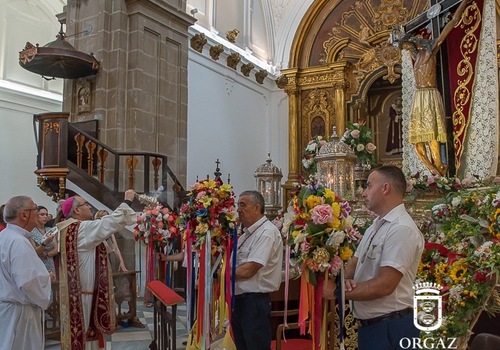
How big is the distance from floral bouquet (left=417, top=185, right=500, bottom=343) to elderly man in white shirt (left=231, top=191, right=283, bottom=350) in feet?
3.35

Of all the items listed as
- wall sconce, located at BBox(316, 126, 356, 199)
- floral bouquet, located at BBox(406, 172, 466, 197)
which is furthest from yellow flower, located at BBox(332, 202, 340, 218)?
wall sconce, located at BBox(316, 126, 356, 199)

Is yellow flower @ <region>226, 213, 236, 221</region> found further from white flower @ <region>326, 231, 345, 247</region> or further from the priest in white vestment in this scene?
white flower @ <region>326, 231, 345, 247</region>

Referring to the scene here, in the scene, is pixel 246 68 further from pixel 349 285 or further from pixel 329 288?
pixel 349 285

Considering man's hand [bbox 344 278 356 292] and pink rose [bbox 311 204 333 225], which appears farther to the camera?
pink rose [bbox 311 204 333 225]

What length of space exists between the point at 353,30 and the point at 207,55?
4.68 meters

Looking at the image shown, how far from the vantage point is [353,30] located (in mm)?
14797

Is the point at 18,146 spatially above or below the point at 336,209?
above

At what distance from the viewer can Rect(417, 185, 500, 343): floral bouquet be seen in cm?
229

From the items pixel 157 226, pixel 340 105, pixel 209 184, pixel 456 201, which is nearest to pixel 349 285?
pixel 209 184

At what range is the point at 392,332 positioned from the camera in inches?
101

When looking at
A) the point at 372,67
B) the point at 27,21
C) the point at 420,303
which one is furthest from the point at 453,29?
the point at 27,21

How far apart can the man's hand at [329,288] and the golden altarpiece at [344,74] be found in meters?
11.7

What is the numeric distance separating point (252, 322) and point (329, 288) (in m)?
1.05

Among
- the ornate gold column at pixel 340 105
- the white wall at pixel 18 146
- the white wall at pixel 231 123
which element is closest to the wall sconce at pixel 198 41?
the white wall at pixel 231 123
